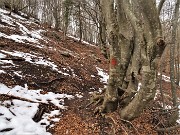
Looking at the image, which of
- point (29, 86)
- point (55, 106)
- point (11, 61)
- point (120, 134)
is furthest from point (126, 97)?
point (11, 61)

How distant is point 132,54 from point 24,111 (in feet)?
11.9

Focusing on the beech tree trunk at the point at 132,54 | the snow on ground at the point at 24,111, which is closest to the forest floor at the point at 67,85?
the snow on ground at the point at 24,111

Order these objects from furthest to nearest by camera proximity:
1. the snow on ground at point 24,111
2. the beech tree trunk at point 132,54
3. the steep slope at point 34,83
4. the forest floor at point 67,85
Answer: the forest floor at point 67,85 < the steep slope at point 34,83 < the snow on ground at point 24,111 < the beech tree trunk at point 132,54

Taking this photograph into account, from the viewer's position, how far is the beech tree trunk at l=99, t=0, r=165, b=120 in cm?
563

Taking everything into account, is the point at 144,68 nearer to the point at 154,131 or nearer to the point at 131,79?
the point at 131,79

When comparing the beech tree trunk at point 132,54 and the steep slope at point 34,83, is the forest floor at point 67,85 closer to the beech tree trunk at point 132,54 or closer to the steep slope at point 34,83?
the steep slope at point 34,83

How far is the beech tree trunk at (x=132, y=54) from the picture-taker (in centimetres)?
563

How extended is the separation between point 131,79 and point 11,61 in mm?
4649

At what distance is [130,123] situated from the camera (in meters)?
6.86

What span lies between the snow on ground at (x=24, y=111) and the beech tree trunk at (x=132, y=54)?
165cm

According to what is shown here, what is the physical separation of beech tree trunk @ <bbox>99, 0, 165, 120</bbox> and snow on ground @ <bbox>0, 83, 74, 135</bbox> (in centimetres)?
165

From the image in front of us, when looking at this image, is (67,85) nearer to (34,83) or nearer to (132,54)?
(34,83)

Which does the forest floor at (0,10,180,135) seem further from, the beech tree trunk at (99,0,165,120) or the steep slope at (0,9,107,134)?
the beech tree trunk at (99,0,165,120)

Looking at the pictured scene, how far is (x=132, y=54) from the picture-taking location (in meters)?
7.74
